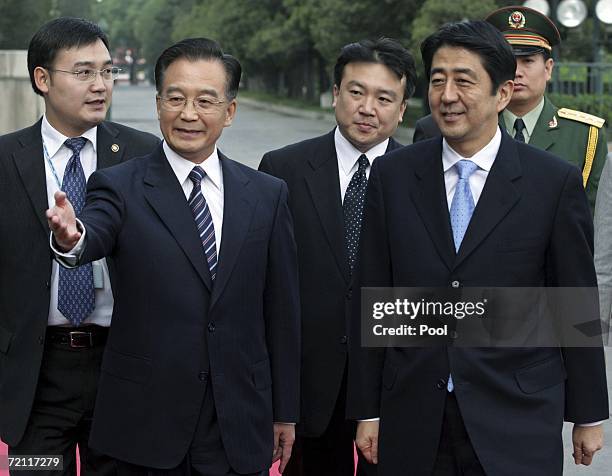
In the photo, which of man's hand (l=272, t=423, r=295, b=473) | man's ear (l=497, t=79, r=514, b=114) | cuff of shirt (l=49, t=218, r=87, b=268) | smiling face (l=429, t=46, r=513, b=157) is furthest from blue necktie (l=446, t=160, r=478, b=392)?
cuff of shirt (l=49, t=218, r=87, b=268)

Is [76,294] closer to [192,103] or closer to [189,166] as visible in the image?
[189,166]

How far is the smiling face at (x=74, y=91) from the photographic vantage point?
420 centimetres

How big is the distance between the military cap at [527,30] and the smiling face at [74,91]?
1.78 metres

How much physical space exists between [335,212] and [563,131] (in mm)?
1250

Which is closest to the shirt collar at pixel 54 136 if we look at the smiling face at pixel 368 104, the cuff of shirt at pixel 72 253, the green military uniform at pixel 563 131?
the smiling face at pixel 368 104

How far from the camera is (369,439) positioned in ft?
12.0

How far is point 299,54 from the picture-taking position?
142 feet

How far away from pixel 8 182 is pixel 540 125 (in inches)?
87.2

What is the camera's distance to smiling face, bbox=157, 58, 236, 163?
11.7 ft

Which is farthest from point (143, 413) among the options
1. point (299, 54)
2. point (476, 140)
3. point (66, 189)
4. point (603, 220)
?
point (299, 54)

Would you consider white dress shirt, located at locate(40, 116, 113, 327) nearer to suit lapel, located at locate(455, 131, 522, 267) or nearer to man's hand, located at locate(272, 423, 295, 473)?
man's hand, located at locate(272, 423, 295, 473)

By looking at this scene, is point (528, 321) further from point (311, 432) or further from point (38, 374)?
point (38, 374)

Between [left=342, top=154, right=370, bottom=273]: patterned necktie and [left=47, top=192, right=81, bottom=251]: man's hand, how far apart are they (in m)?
1.47

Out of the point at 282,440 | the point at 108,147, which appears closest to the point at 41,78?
the point at 108,147
